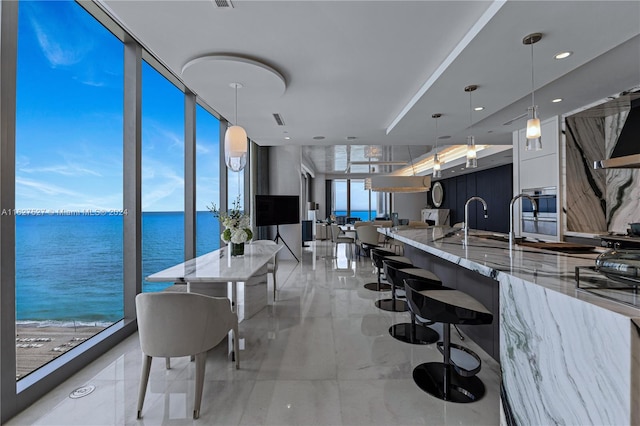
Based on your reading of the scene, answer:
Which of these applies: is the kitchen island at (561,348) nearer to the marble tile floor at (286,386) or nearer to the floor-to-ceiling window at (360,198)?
the marble tile floor at (286,386)

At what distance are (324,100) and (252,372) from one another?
10.7ft

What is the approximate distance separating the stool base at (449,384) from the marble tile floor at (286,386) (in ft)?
0.16

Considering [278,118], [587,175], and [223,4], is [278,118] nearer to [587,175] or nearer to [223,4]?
[223,4]

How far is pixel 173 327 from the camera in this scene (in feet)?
5.61

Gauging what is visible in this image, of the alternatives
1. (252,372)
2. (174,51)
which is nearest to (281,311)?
(252,372)

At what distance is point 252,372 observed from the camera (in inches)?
88.0

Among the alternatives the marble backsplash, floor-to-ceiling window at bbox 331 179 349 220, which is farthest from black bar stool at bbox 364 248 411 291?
floor-to-ceiling window at bbox 331 179 349 220

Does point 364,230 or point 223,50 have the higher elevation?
point 223,50

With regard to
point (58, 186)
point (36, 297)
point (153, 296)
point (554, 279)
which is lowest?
point (36, 297)

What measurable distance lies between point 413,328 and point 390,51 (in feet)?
8.49

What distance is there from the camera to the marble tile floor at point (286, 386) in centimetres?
173

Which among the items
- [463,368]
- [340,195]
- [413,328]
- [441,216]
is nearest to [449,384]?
[463,368]

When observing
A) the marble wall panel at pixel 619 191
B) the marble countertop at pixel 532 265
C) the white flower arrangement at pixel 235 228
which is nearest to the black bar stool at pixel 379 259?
the marble countertop at pixel 532 265

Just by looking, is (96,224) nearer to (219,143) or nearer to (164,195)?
(219,143)
